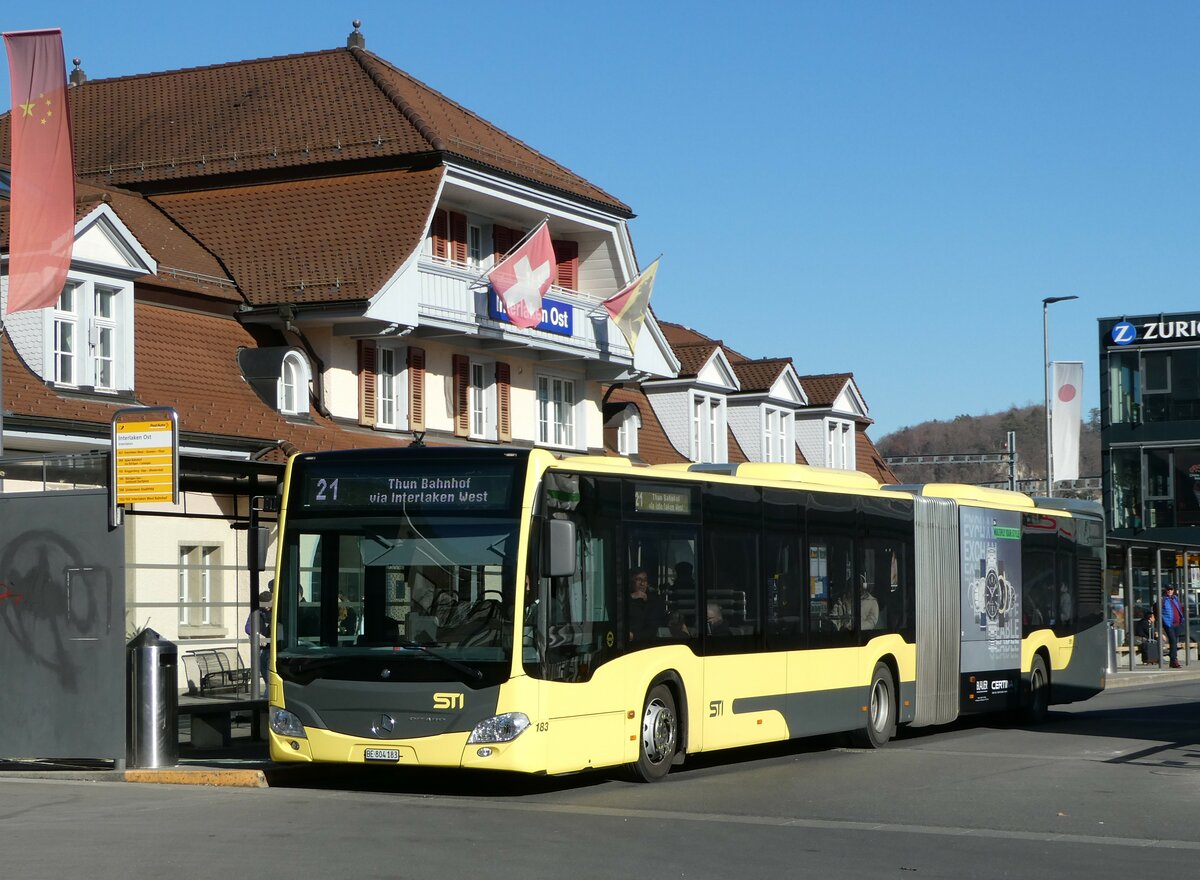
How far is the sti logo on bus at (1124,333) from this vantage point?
72.7 m

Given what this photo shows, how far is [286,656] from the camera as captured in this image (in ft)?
50.6

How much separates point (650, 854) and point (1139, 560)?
122 ft

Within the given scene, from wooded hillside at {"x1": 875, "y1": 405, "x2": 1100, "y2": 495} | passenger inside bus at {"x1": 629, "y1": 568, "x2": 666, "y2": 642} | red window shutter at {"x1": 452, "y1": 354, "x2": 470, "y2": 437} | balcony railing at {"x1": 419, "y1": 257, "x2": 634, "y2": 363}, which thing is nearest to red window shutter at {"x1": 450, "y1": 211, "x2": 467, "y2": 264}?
balcony railing at {"x1": 419, "y1": 257, "x2": 634, "y2": 363}

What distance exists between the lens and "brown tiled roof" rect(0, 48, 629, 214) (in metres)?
36.9

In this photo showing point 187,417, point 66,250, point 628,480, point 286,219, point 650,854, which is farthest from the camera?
point 286,219

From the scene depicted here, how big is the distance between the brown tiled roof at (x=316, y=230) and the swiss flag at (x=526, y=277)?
7.10 feet

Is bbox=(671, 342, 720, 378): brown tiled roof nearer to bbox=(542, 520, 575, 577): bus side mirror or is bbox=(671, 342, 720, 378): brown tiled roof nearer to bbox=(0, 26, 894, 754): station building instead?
bbox=(0, 26, 894, 754): station building

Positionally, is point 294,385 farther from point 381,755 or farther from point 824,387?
point 824,387

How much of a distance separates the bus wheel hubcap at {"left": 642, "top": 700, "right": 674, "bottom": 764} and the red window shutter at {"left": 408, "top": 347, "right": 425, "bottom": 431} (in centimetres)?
2014

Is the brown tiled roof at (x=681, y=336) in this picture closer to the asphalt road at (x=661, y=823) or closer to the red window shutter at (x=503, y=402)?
the red window shutter at (x=503, y=402)

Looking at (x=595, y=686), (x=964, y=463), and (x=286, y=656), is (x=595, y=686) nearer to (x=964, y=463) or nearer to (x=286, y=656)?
(x=286, y=656)

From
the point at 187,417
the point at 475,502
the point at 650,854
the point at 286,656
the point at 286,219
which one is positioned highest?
the point at 286,219

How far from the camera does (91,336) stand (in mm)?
29016

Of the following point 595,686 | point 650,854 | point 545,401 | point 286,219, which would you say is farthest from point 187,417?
point 650,854
